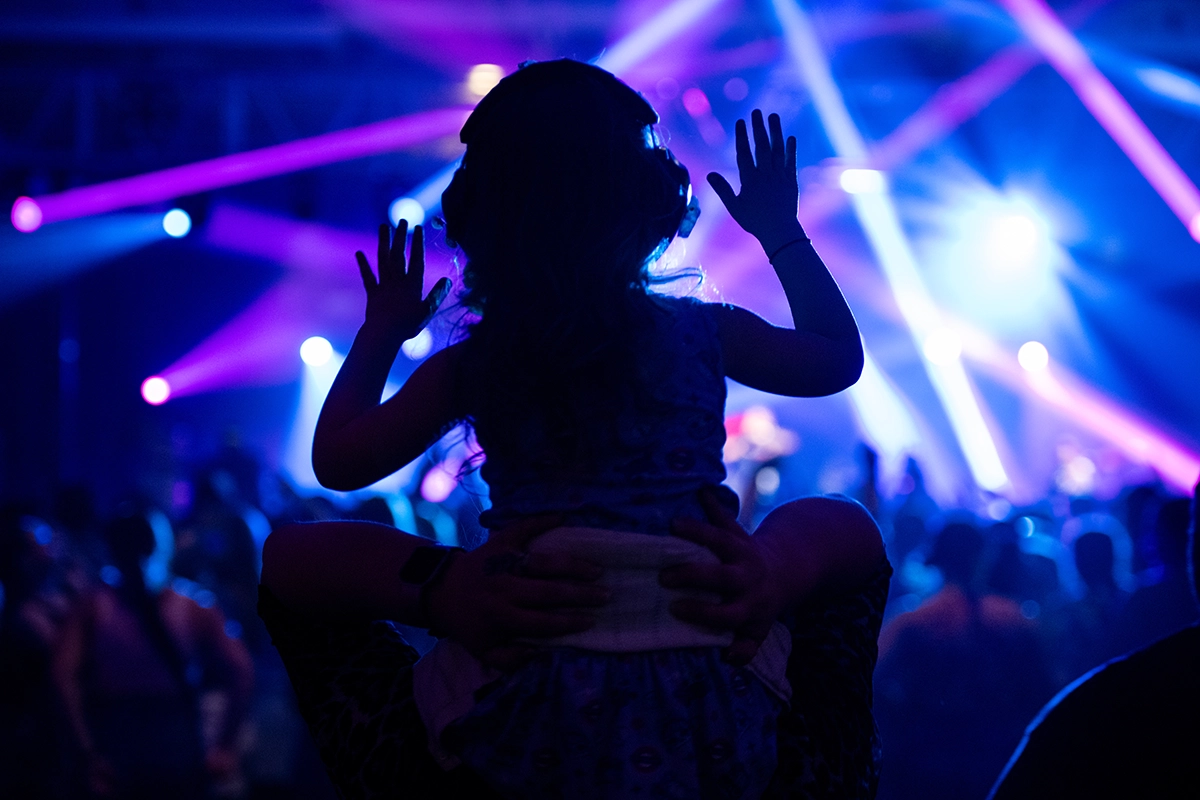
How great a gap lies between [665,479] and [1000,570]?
3.29 m

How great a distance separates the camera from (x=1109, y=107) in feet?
31.0

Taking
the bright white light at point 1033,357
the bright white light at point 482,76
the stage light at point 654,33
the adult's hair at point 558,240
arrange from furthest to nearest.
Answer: the bright white light at point 1033,357
the bright white light at point 482,76
the stage light at point 654,33
the adult's hair at point 558,240

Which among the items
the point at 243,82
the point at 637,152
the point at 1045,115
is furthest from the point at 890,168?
the point at 637,152

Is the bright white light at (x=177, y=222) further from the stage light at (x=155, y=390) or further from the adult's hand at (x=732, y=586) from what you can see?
the adult's hand at (x=732, y=586)

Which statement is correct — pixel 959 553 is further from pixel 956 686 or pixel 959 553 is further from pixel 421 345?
pixel 421 345

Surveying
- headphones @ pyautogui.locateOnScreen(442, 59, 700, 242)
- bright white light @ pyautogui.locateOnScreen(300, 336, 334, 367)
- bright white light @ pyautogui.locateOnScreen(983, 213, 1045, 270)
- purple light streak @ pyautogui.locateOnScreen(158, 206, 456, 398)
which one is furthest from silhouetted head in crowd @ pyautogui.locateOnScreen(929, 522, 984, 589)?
bright white light @ pyautogui.locateOnScreen(300, 336, 334, 367)

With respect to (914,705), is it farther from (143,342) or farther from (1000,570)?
(143,342)

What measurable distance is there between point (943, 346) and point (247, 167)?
8.98 m

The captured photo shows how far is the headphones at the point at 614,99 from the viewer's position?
98 cm

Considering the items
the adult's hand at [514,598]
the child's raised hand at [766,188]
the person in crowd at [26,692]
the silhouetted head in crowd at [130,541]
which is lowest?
the person in crowd at [26,692]

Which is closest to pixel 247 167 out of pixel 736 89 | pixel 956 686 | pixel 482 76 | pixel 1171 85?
pixel 482 76

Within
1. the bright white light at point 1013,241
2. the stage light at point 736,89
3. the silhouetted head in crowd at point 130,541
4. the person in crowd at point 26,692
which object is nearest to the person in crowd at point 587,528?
the silhouetted head in crowd at point 130,541

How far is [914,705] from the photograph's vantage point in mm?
3332

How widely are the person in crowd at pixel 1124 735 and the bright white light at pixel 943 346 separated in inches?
486
